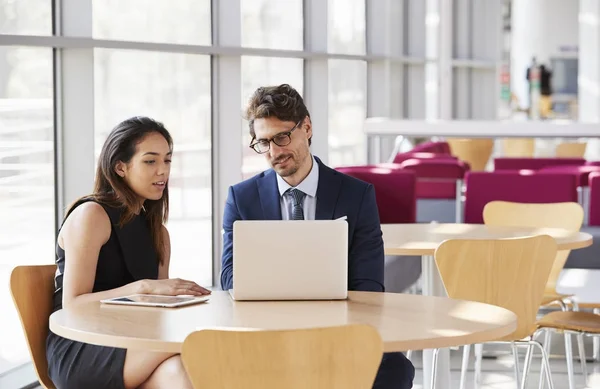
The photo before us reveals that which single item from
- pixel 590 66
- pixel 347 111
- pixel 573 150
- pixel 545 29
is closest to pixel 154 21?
pixel 347 111

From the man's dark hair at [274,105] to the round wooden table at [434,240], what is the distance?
3.69 feet

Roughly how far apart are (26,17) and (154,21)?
161 cm

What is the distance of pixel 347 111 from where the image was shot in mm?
10664

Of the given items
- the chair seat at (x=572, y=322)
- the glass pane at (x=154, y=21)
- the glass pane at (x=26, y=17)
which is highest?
the glass pane at (x=154, y=21)

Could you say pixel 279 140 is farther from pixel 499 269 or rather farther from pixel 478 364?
pixel 478 364

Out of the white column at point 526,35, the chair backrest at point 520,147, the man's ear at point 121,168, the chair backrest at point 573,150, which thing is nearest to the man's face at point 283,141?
the man's ear at point 121,168

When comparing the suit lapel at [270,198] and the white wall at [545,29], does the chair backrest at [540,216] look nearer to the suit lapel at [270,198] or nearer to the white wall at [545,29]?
the suit lapel at [270,198]

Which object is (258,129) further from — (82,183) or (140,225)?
(82,183)

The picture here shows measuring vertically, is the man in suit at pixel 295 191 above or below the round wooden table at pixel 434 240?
above

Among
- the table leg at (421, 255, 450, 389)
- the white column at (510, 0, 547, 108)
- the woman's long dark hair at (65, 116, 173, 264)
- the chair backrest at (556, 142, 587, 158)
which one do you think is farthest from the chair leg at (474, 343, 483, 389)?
the white column at (510, 0, 547, 108)

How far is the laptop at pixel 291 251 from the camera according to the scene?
10.0ft

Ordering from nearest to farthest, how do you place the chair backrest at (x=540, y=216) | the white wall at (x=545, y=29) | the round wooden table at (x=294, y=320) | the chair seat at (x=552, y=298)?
the round wooden table at (x=294, y=320)
the chair seat at (x=552, y=298)
the chair backrest at (x=540, y=216)
the white wall at (x=545, y=29)

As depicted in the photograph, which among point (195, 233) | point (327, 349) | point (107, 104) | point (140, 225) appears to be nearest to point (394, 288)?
point (195, 233)

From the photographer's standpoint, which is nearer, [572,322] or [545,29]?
[572,322]
